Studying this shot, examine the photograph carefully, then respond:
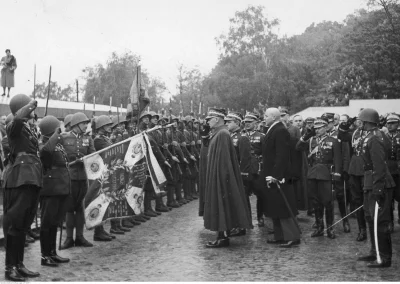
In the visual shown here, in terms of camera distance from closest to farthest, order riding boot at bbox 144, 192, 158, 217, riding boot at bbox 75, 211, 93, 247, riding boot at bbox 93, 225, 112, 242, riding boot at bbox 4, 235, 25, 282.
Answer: riding boot at bbox 4, 235, 25, 282 → riding boot at bbox 75, 211, 93, 247 → riding boot at bbox 93, 225, 112, 242 → riding boot at bbox 144, 192, 158, 217

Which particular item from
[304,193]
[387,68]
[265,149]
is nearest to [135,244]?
[265,149]

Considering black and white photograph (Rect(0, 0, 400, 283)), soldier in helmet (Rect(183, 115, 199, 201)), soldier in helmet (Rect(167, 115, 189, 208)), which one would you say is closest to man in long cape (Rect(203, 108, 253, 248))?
black and white photograph (Rect(0, 0, 400, 283))

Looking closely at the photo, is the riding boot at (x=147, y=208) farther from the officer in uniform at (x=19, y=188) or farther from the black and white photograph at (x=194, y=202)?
the officer in uniform at (x=19, y=188)

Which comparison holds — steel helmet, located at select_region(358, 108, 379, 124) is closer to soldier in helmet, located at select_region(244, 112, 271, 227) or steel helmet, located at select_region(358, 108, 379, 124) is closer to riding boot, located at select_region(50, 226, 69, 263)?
soldier in helmet, located at select_region(244, 112, 271, 227)

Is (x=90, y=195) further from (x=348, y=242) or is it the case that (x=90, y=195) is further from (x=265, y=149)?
(x=348, y=242)

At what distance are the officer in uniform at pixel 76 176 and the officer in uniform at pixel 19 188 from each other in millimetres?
1583

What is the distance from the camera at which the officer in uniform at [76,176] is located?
843 centimetres

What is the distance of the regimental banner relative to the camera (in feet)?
28.4

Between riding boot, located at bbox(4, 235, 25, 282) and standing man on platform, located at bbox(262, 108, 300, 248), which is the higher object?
standing man on platform, located at bbox(262, 108, 300, 248)

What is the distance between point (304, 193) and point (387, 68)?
21070mm

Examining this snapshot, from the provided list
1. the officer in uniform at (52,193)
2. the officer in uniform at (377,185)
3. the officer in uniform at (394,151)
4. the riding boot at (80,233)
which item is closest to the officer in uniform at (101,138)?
the riding boot at (80,233)

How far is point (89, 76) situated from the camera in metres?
57.0

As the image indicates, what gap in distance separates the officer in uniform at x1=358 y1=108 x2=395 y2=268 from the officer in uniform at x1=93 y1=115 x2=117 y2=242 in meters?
4.02

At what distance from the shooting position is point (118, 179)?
914 centimetres
